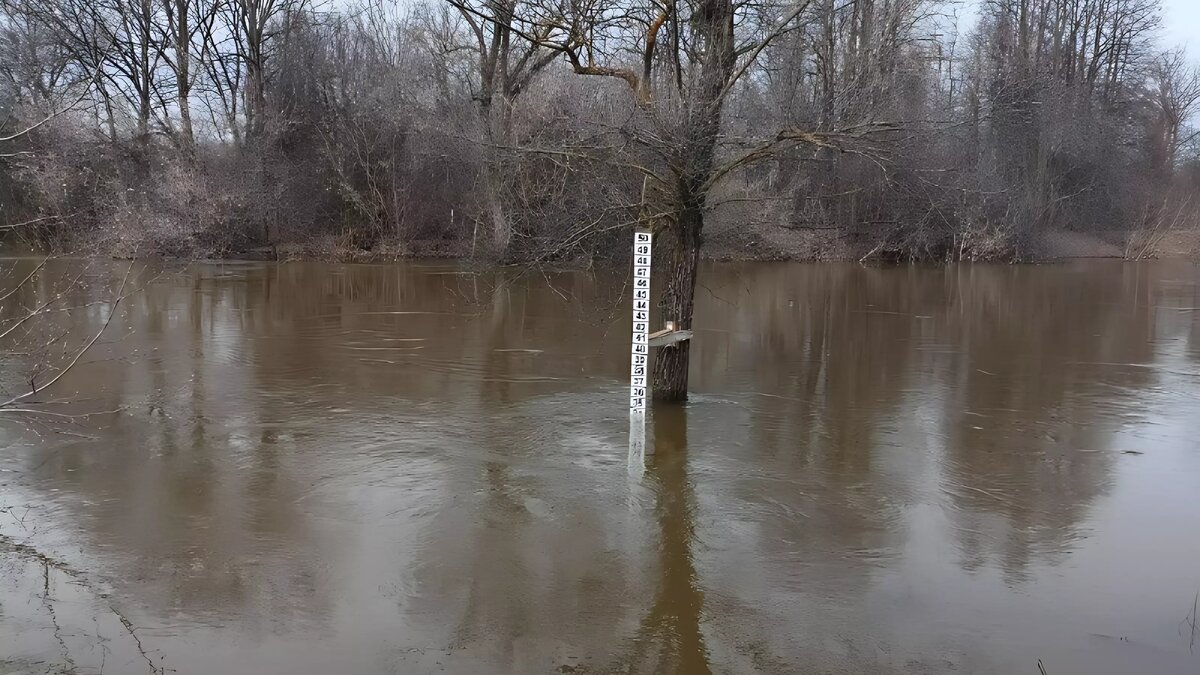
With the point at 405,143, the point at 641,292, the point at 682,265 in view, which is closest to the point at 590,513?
the point at 641,292

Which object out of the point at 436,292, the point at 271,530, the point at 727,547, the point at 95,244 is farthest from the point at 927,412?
the point at 95,244

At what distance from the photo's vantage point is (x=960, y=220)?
1442 inches

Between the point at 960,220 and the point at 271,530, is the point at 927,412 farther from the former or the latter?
the point at 960,220

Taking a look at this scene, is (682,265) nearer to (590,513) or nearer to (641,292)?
(641,292)

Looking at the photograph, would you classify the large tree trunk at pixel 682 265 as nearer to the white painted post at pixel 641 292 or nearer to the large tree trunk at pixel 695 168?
the large tree trunk at pixel 695 168

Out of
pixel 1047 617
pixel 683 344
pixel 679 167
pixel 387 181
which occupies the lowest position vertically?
pixel 1047 617

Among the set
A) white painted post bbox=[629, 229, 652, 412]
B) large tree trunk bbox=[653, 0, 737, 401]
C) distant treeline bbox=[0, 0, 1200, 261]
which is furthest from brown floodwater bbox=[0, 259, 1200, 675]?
distant treeline bbox=[0, 0, 1200, 261]

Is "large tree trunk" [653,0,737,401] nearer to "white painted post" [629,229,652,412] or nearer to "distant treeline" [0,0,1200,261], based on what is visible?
"white painted post" [629,229,652,412]

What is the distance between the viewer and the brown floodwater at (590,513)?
4.73 metres

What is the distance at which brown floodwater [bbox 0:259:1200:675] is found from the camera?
473cm

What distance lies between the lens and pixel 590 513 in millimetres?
6621

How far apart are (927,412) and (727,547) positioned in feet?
16.5

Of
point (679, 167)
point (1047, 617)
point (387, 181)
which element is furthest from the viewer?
point (387, 181)

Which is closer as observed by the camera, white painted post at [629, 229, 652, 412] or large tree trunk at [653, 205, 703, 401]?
white painted post at [629, 229, 652, 412]
